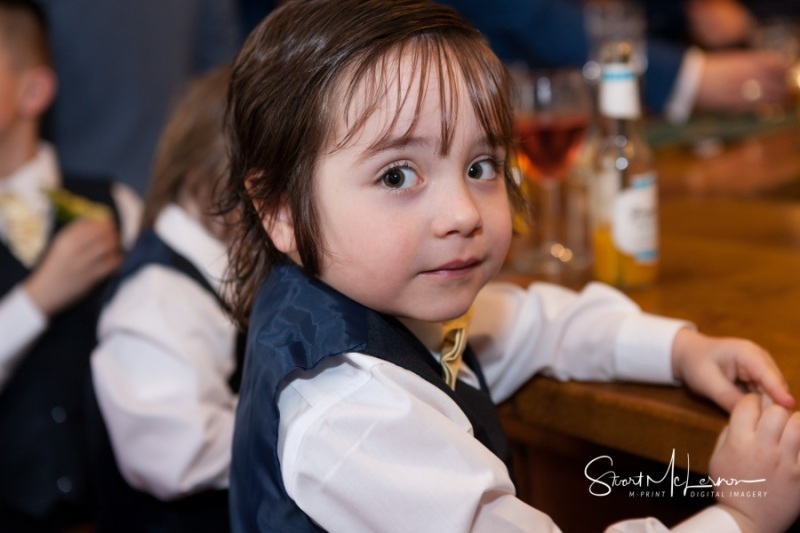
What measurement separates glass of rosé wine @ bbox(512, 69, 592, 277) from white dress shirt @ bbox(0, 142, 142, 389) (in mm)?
881

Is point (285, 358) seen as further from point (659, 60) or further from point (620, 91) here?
point (659, 60)

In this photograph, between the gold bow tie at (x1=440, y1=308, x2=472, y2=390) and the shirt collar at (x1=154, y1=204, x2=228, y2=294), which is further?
the shirt collar at (x1=154, y1=204, x2=228, y2=294)

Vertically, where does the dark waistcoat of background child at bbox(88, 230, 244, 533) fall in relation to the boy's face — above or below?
below

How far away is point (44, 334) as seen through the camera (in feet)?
5.84

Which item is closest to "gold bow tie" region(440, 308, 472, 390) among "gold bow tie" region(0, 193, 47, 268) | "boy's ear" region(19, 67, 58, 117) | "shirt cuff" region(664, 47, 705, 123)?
"gold bow tie" region(0, 193, 47, 268)

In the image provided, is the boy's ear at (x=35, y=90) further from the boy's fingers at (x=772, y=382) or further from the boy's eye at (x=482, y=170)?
the boy's fingers at (x=772, y=382)

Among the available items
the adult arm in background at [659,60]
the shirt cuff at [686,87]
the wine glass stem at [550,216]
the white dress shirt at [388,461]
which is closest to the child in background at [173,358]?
the white dress shirt at [388,461]

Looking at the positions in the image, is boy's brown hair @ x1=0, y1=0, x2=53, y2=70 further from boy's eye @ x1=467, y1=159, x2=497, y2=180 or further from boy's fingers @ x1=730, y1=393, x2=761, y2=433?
boy's fingers @ x1=730, y1=393, x2=761, y2=433

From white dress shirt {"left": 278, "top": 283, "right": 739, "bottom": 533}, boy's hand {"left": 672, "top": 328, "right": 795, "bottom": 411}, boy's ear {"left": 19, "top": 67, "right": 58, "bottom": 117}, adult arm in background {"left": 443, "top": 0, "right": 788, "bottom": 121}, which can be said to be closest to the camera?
white dress shirt {"left": 278, "top": 283, "right": 739, "bottom": 533}

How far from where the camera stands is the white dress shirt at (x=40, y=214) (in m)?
1.66

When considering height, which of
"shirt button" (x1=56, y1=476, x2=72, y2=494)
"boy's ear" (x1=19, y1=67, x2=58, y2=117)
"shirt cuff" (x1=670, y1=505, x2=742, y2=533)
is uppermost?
"shirt cuff" (x1=670, y1=505, x2=742, y2=533)

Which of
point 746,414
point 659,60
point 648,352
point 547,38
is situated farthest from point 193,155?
point 659,60

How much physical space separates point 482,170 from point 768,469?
37cm

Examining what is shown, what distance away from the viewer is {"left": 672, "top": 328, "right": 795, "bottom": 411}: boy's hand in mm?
870
